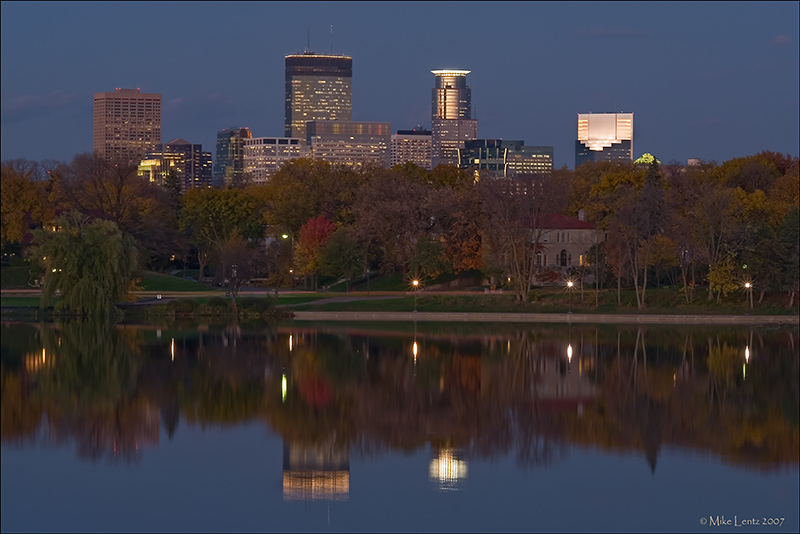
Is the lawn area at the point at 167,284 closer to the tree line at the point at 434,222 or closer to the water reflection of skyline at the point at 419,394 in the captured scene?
the tree line at the point at 434,222

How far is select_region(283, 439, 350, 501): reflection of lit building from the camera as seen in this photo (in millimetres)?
22844

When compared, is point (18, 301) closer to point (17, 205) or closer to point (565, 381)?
point (17, 205)

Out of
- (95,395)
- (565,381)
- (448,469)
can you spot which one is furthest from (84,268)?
(448,469)

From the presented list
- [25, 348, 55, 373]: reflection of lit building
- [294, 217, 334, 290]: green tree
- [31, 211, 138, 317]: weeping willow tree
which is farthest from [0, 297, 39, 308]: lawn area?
[25, 348, 55, 373]: reflection of lit building

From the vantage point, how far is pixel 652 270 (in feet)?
246

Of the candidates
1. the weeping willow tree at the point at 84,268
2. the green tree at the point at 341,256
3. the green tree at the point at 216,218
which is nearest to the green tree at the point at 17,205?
the weeping willow tree at the point at 84,268

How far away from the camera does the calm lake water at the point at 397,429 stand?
2197 centimetres

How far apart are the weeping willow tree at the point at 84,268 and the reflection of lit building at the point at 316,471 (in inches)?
1451

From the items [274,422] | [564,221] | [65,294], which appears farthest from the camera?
[564,221]

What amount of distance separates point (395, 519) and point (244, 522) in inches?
108

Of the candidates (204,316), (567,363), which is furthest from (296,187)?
(567,363)

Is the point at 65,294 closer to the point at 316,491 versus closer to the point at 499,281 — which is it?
the point at 499,281

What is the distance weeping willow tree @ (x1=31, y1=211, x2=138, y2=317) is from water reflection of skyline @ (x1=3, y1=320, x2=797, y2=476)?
30.1 ft

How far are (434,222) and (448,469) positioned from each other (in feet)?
192
